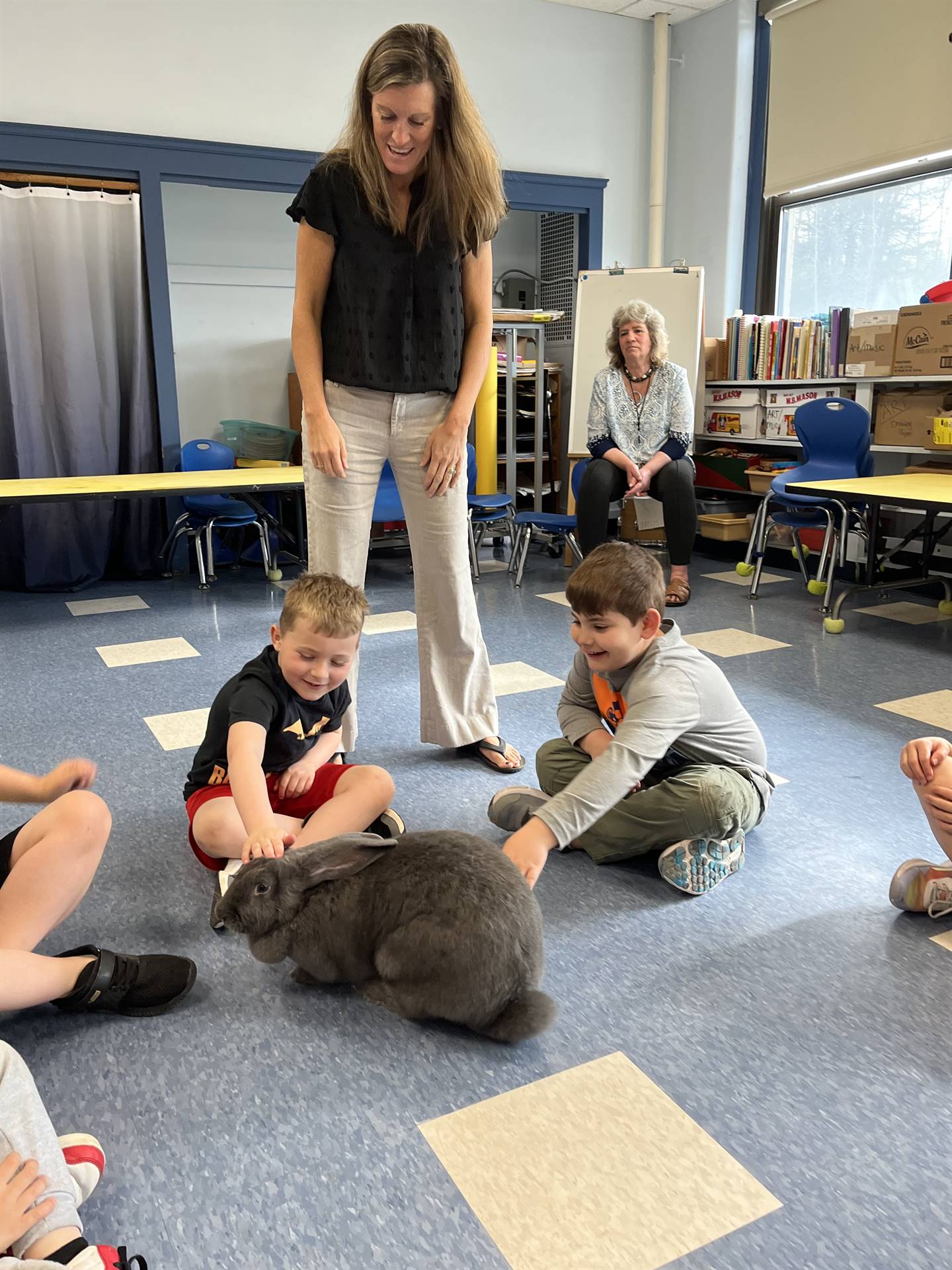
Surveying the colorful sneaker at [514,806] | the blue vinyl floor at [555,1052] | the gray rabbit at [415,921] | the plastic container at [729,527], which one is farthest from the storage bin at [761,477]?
the gray rabbit at [415,921]

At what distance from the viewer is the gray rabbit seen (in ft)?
3.62

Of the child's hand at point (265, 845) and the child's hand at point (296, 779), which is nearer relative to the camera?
the child's hand at point (265, 845)

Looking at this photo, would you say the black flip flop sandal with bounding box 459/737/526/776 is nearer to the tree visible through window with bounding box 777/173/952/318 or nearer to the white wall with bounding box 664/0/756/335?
the tree visible through window with bounding box 777/173/952/318

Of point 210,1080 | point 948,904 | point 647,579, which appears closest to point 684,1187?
point 210,1080

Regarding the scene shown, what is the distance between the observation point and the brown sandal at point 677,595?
3727 mm

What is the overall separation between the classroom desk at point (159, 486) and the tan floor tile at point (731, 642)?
148 centimetres

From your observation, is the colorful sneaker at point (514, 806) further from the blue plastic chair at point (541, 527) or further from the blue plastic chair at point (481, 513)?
the blue plastic chair at point (481, 513)

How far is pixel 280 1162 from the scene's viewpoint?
993mm

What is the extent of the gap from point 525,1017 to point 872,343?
146 inches

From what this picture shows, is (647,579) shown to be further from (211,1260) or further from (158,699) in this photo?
(158,699)

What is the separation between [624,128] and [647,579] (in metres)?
4.85

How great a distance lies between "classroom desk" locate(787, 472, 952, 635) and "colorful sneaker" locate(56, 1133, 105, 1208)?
8.35 ft

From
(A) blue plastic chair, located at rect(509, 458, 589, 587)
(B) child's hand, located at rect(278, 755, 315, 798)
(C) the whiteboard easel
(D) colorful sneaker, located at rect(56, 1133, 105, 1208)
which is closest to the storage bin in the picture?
(C) the whiteboard easel

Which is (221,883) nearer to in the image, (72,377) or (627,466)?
(627,466)
